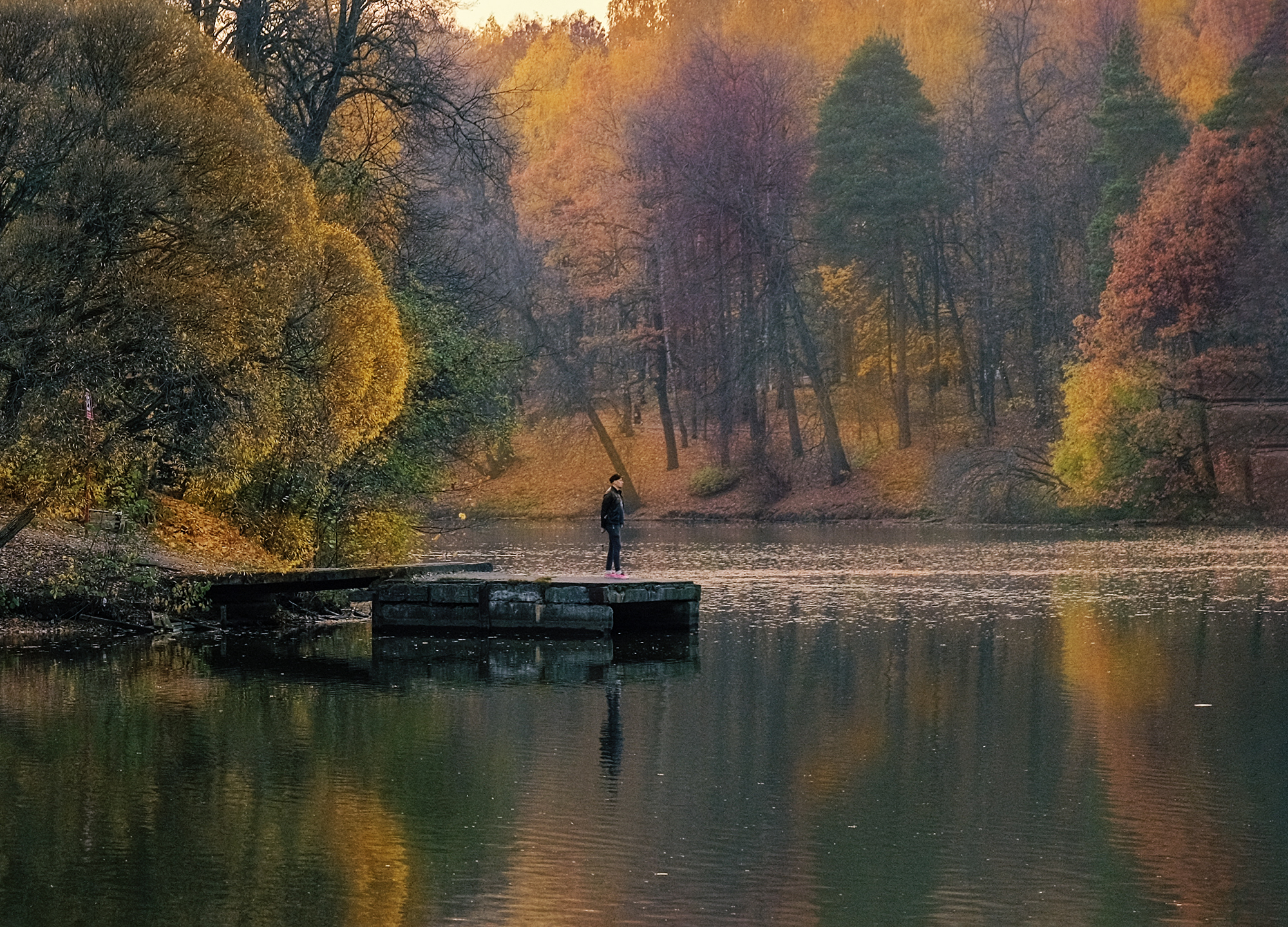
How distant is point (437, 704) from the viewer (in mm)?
21438

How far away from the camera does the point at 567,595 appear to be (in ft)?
95.9

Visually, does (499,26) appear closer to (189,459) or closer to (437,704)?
(189,459)

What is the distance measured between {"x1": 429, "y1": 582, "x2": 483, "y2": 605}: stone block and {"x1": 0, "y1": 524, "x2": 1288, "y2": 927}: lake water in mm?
1079

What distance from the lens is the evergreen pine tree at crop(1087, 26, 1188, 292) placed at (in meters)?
62.2

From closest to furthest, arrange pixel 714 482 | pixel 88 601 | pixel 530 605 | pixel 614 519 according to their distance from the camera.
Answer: pixel 88 601
pixel 530 605
pixel 614 519
pixel 714 482

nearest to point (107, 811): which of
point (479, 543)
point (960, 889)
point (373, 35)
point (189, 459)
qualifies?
point (960, 889)

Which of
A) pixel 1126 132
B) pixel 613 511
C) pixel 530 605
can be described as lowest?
pixel 530 605

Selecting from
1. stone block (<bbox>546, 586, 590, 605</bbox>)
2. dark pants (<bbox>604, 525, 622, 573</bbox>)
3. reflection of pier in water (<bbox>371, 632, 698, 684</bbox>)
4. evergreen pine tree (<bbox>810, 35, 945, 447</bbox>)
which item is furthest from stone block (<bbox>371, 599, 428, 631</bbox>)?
evergreen pine tree (<bbox>810, 35, 945, 447</bbox>)

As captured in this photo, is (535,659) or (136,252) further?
(535,659)

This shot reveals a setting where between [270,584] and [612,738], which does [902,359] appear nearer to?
[270,584]

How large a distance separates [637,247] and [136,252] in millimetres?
45618

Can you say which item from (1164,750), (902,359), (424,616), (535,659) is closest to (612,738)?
(1164,750)

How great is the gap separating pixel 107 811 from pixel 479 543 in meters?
39.6

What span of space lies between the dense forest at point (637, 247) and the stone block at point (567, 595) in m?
4.25
